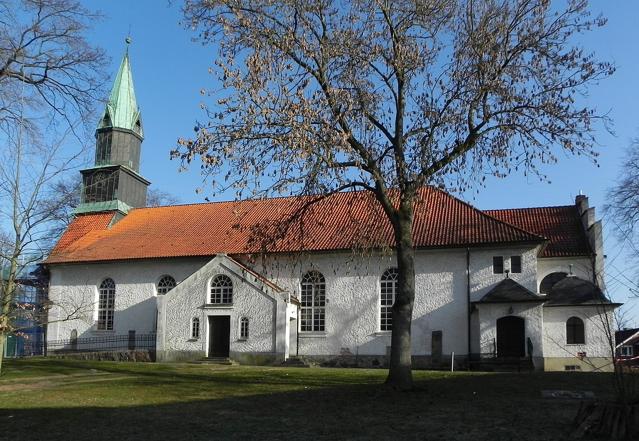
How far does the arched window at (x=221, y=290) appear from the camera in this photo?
31000 millimetres

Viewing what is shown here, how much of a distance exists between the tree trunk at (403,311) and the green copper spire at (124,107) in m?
29.3

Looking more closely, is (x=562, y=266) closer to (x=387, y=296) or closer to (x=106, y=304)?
(x=387, y=296)

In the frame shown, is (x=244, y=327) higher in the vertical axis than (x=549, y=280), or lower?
lower

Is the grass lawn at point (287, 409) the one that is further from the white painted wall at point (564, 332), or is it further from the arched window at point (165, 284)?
the arched window at point (165, 284)

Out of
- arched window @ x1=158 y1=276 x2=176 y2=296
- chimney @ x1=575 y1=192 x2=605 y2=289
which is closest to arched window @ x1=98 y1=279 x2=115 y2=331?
arched window @ x1=158 y1=276 x2=176 y2=296

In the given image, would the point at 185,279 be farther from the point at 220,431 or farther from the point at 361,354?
the point at 220,431

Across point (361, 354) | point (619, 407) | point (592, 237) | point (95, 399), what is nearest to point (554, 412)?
point (619, 407)

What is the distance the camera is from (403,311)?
1538 cm

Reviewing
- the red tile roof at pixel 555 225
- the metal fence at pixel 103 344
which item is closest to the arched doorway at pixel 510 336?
the red tile roof at pixel 555 225

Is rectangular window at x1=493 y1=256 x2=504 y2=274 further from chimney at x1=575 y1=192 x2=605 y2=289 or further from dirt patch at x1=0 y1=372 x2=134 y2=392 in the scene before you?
dirt patch at x1=0 y1=372 x2=134 y2=392

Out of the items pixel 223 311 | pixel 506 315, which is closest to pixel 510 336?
pixel 506 315

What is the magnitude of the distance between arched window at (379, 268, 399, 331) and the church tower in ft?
61.8

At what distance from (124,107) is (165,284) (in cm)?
1347

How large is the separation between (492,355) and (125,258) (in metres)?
19.7
